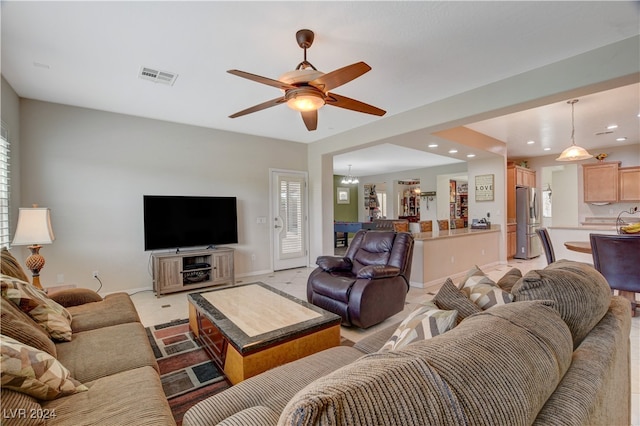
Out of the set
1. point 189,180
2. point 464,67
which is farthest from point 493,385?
point 189,180

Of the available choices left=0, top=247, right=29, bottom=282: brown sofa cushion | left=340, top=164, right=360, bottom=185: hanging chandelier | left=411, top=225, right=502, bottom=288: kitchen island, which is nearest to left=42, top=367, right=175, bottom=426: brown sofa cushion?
left=0, top=247, right=29, bottom=282: brown sofa cushion

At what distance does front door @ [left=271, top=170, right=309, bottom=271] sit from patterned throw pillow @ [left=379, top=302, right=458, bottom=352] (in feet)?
15.4

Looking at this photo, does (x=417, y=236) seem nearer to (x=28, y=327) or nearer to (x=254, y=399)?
(x=254, y=399)

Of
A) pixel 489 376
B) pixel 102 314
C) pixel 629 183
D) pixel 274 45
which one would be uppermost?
pixel 274 45

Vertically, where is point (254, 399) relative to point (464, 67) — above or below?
below

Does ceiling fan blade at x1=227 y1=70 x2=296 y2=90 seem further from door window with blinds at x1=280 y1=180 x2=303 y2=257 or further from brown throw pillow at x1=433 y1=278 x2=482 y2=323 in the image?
door window with blinds at x1=280 y1=180 x2=303 y2=257

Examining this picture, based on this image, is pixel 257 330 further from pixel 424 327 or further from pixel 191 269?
pixel 191 269

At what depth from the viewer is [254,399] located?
1162mm

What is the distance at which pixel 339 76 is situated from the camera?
208 cm

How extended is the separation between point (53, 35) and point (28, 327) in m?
2.32

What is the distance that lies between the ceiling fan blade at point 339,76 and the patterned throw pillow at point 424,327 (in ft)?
5.20

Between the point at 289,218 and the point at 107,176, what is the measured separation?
119 inches

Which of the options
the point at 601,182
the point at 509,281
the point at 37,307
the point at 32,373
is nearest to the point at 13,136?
the point at 37,307

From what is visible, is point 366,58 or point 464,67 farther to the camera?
point 464,67
